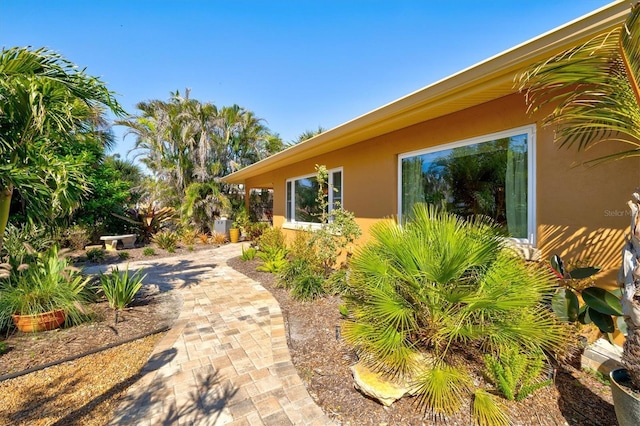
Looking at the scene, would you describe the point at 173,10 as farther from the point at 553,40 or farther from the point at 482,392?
the point at 482,392

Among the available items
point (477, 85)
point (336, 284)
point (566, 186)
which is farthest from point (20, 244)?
point (566, 186)

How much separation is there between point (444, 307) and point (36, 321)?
5.16 meters

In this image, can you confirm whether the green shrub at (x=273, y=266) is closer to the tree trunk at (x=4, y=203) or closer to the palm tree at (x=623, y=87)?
the tree trunk at (x=4, y=203)

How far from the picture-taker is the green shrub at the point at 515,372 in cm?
212

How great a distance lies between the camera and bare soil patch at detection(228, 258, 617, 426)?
2.10 meters

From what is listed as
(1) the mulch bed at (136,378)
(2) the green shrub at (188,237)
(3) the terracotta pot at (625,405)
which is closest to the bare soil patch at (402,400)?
(1) the mulch bed at (136,378)

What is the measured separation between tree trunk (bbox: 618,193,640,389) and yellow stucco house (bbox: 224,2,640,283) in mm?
1559

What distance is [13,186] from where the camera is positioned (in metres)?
2.59

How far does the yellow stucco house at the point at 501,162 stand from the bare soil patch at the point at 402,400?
1.24m

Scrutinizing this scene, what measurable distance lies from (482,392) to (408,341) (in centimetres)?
68

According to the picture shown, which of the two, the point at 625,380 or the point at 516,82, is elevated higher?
the point at 516,82

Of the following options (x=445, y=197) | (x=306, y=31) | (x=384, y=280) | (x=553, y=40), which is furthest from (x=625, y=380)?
(x=306, y=31)

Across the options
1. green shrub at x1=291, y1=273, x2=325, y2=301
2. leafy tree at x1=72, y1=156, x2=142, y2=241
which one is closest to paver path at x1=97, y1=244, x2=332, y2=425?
green shrub at x1=291, y1=273, x2=325, y2=301

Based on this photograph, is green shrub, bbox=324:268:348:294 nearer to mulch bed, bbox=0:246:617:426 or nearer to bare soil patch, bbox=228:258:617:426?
mulch bed, bbox=0:246:617:426
